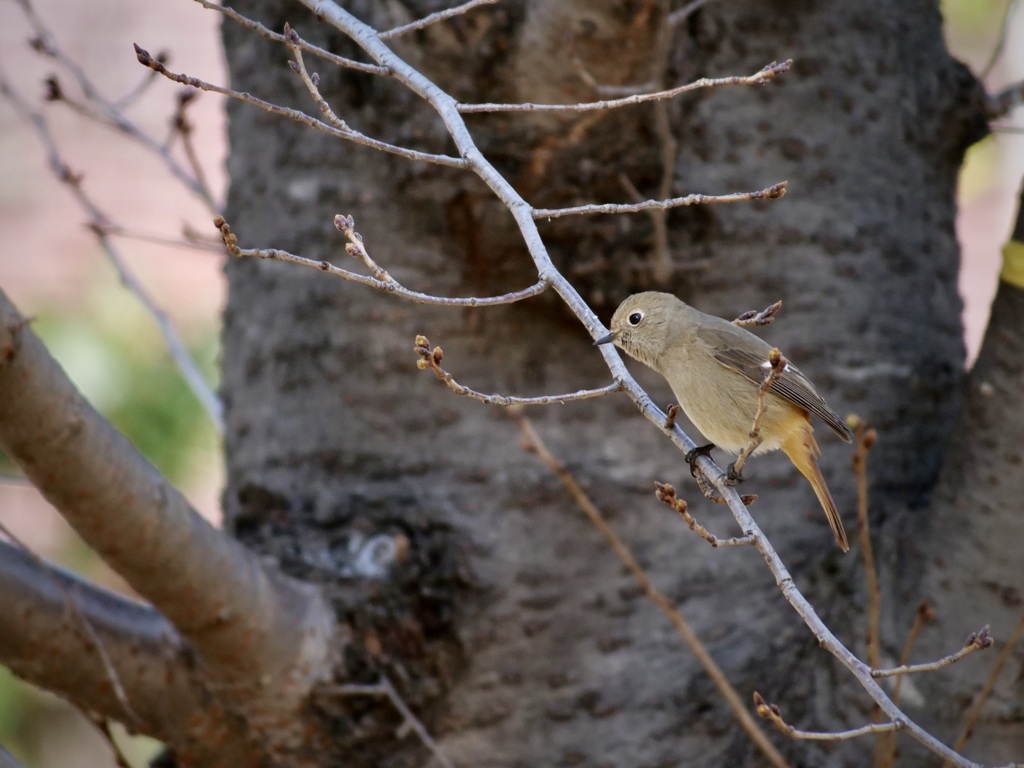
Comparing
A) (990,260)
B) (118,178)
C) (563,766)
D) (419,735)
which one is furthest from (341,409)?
(990,260)

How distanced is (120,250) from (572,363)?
4.86 meters

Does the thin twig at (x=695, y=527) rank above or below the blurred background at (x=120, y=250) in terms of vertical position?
below

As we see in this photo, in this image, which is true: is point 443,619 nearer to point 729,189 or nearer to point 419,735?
point 419,735

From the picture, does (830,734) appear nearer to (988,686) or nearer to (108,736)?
(988,686)

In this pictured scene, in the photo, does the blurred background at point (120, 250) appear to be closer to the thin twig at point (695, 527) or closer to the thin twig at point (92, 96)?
the thin twig at point (92, 96)

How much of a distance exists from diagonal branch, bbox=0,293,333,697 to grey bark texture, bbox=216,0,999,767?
157mm

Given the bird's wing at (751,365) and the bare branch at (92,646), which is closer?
Answer: the bare branch at (92,646)

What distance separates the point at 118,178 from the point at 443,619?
5274mm

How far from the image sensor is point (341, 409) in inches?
116

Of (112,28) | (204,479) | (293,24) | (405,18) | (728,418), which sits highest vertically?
(112,28)

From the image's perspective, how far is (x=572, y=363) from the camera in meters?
2.94

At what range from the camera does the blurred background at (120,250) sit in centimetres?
504

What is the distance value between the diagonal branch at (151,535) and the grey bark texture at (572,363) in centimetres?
16

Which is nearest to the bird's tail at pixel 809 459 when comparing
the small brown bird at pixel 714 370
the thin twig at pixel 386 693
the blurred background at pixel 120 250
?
the small brown bird at pixel 714 370
